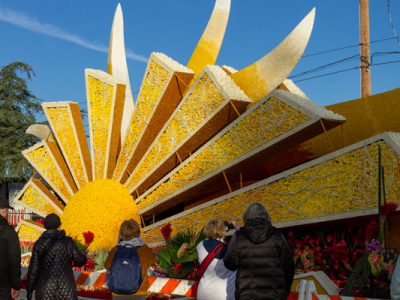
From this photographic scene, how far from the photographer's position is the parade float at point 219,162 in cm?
640

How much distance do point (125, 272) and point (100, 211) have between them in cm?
578

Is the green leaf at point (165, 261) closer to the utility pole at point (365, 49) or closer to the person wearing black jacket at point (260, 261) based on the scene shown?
the person wearing black jacket at point (260, 261)

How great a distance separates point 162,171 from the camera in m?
9.96

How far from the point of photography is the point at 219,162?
8609mm

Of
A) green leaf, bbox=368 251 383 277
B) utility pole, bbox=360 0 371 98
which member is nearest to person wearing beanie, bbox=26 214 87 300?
green leaf, bbox=368 251 383 277

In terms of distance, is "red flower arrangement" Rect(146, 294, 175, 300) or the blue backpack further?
"red flower arrangement" Rect(146, 294, 175, 300)

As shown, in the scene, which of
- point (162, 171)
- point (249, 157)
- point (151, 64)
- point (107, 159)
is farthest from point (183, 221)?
point (151, 64)

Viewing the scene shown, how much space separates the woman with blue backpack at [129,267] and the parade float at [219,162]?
1538 millimetres

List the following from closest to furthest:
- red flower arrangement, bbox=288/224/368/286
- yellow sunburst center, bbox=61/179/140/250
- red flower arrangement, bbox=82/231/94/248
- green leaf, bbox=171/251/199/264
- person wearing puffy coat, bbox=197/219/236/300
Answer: person wearing puffy coat, bbox=197/219/236/300
red flower arrangement, bbox=288/224/368/286
green leaf, bbox=171/251/199/264
red flower arrangement, bbox=82/231/94/248
yellow sunburst center, bbox=61/179/140/250

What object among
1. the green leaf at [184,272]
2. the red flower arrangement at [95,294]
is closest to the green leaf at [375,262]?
the green leaf at [184,272]

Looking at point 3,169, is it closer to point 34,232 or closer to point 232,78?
point 34,232

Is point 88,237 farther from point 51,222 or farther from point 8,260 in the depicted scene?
point 8,260

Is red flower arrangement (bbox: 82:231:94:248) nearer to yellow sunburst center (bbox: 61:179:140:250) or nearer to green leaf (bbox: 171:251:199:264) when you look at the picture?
yellow sunburst center (bbox: 61:179:140:250)

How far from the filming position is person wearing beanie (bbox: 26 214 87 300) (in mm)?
4633
